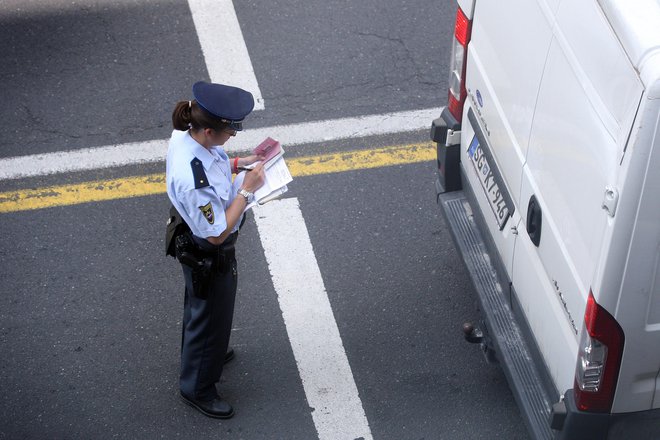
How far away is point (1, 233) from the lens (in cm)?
589

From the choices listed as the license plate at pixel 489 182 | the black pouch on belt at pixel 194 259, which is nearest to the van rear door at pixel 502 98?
the license plate at pixel 489 182

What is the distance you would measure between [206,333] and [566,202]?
188 centimetres

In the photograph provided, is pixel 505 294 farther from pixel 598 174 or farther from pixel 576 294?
pixel 598 174

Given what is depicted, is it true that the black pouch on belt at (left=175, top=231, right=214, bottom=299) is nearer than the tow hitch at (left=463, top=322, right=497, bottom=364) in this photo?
Yes

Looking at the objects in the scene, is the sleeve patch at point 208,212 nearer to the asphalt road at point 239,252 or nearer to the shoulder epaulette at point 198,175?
the shoulder epaulette at point 198,175

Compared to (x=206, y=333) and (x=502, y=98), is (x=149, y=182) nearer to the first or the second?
(x=206, y=333)

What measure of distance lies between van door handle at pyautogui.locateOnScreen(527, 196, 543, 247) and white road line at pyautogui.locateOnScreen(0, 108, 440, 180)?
2691 millimetres

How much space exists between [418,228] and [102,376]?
2.09m

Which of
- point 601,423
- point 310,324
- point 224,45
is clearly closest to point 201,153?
point 310,324

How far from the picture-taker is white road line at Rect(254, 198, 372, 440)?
4.88 meters

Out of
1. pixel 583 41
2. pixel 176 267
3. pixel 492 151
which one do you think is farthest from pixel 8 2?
pixel 583 41

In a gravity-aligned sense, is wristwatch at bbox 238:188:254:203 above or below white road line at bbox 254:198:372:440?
above

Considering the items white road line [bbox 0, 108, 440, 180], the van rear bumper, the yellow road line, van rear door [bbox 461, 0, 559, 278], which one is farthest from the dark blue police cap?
white road line [bbox 0, 108, 440, 180]

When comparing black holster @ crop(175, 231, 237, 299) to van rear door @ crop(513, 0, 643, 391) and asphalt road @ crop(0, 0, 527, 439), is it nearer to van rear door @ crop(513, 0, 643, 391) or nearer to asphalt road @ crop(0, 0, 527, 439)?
asphalt road @ crop(0, 0, 527, 439)
